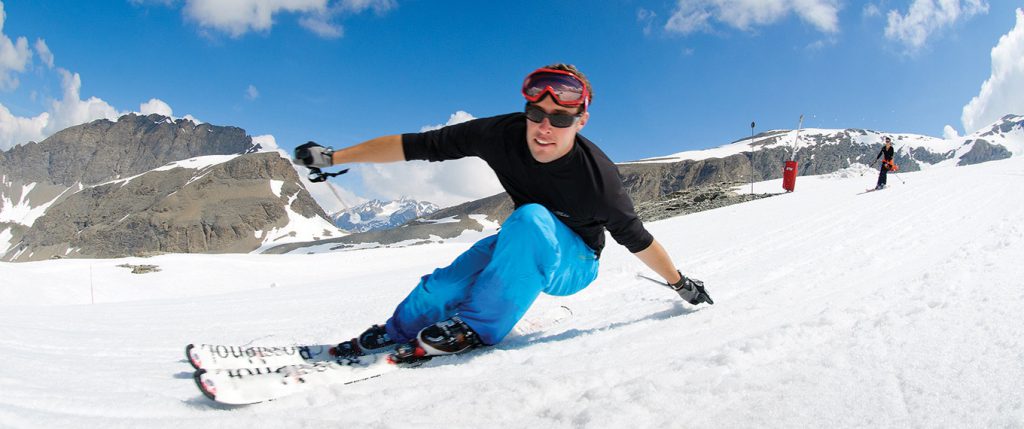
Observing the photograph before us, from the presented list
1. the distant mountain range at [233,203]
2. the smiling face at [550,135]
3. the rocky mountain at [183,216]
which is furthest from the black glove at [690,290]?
the rocky mountain at [183,216]

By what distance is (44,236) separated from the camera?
162m

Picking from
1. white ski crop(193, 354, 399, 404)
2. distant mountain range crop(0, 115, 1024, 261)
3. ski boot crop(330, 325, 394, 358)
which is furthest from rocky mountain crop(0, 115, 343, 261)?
white ski crop(193, 354, 399, 404)

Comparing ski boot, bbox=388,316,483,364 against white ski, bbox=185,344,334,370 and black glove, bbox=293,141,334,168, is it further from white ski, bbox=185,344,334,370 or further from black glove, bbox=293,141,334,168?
black glove, bbox=293,141,334,168

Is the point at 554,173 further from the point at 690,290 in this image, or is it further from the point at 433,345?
the point at 690,290

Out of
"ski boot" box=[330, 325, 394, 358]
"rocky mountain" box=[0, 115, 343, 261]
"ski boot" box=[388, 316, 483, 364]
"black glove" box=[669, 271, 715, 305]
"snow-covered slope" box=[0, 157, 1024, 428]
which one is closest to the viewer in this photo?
"snow-covered slope" box=[0, 157, 1024, 428]

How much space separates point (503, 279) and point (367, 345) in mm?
932

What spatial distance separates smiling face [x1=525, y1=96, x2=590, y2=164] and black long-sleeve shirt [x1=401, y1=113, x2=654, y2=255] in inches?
1.9

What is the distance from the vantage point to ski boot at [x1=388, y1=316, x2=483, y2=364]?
A: 2.45m

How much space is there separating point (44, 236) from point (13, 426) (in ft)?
723

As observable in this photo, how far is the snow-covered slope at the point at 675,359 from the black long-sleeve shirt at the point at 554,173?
593mm

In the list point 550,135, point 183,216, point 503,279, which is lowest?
point 503,279

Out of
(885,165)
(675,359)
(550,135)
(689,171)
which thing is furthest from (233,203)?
(675,359)

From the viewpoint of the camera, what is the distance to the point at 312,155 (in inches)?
112

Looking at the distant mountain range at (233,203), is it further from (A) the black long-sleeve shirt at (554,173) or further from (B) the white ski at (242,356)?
(B) the white ski at (242,356)
